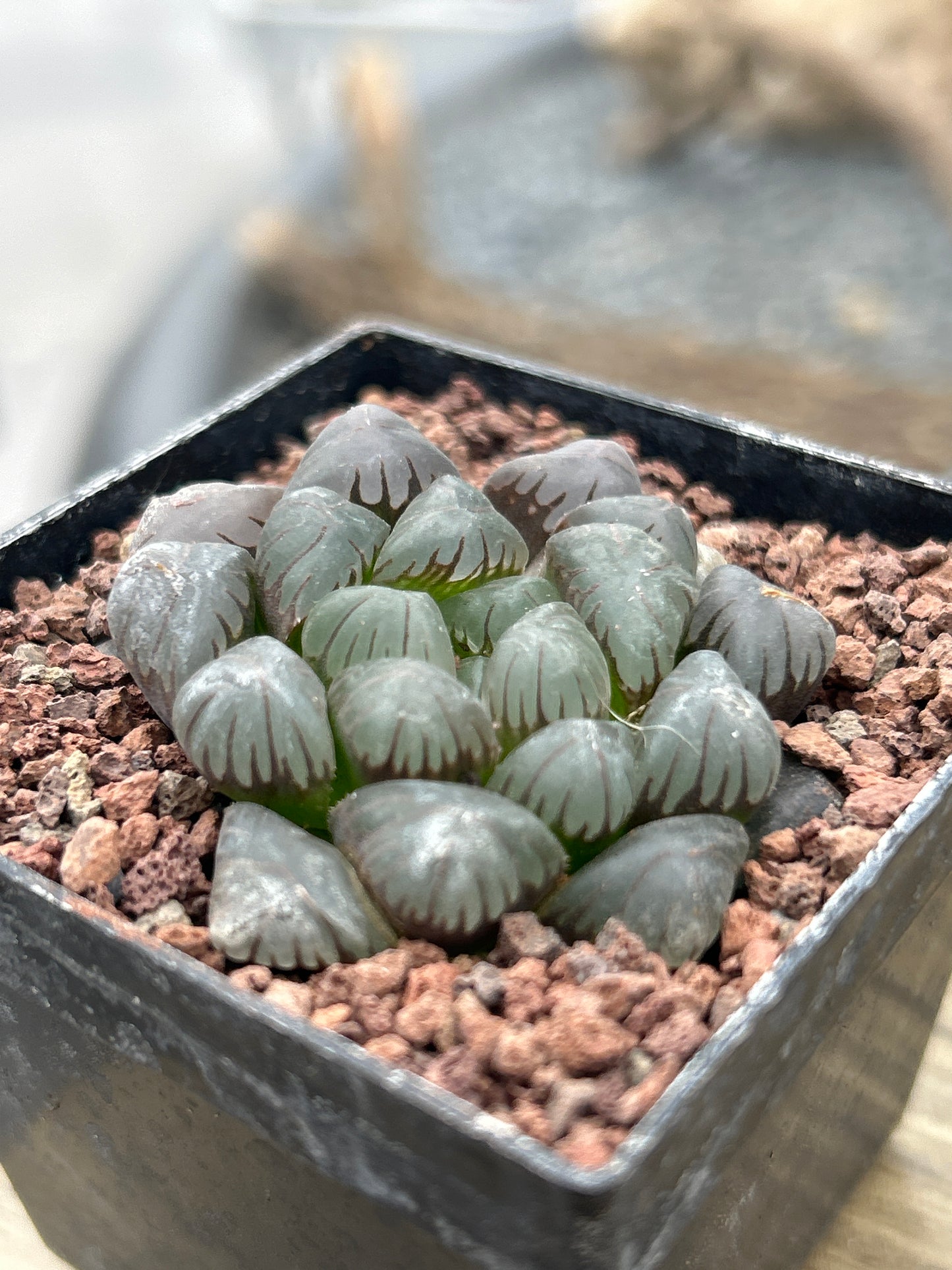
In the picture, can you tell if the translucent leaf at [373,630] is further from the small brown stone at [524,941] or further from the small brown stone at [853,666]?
the small brown stone at [853,666]

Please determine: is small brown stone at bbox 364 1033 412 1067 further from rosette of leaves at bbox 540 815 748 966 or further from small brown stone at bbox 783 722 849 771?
small brown stone at bbox 783 722 849 771

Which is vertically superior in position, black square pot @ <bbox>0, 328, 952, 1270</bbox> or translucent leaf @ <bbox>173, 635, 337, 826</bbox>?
translucent leaf @ <bbox>173, 635, 337, 826</bbox>

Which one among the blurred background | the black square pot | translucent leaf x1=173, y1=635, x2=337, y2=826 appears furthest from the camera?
the blurred background

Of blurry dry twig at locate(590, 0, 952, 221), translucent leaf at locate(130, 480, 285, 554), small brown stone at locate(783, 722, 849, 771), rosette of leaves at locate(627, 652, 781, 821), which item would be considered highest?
blurry dry twig at locate(590, 0, 952, 221)

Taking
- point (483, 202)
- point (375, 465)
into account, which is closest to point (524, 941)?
point (375, 465)

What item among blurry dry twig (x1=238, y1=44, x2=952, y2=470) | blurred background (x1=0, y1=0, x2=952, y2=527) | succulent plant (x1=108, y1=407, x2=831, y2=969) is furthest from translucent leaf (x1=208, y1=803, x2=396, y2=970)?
blurry dry twig (x1=238, y1=44, x2=952, y2=470)

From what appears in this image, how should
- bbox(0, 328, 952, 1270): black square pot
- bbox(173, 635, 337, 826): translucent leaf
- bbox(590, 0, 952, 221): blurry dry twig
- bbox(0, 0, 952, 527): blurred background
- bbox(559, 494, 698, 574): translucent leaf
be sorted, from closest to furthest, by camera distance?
bbox(0, 328, 952, 1270): black square pot
bbox(173, 635, 337, 826): translucent leaf
bbox(559, 494, 698, 574): translucent leaf
bbox(0, 0, 952, 527): blurred background
bbox(590, 0, 952, 221): blurry dry twig

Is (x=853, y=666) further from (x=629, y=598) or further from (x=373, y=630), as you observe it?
(x=373, y=630)

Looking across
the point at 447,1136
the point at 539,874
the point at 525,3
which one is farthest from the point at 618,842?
the point at 525,3

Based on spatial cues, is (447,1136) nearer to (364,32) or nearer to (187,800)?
(187,800)
